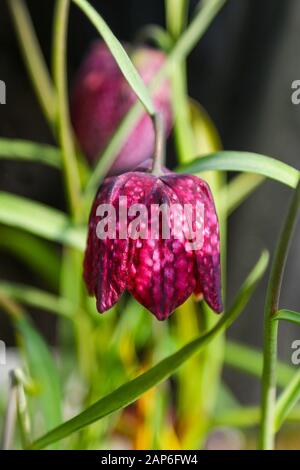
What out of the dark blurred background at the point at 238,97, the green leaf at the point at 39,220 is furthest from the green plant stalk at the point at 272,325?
the dark blurred background at the point at 238,97

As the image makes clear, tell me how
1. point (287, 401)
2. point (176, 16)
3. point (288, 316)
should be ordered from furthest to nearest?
point (176, 16)
point (287, 401)
point (288, 316)

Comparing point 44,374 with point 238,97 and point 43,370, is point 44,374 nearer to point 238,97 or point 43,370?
point 43,370

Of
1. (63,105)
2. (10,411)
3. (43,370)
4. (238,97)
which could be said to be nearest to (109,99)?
(63,105)

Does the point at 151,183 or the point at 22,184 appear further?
the point at 22,184

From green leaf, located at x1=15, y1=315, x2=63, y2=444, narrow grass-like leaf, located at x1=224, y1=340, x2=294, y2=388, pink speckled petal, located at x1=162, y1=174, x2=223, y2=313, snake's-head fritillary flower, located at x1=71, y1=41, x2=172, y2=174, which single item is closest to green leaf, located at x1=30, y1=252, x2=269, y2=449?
pink speckled petal, located at x1=162, y1=174, x2=223, y2=313

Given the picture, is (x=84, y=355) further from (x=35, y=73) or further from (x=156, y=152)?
(x=156, y=152)

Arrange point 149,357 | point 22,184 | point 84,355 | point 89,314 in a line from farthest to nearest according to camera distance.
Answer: point 22,184 < point 149,357 < point 84,355 < point 89,314

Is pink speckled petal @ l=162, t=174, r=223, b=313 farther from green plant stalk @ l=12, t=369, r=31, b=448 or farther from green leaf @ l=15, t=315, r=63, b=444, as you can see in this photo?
green leaf @ l=15, t=315, r=63, b=444
